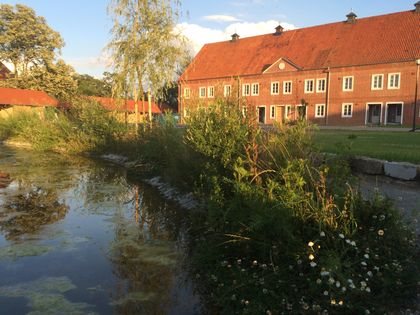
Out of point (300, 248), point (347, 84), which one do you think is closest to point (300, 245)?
point (300, 248)

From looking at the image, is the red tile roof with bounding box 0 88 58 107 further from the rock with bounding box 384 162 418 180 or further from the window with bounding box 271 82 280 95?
the rock with bounding box 384 162 418 180

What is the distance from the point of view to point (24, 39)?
54750 millimetres

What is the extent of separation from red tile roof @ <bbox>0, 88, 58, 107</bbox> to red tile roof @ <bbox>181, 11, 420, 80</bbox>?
17.1 meters

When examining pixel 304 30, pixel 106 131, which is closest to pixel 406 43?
pixel 304 30

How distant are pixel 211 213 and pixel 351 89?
38.8m

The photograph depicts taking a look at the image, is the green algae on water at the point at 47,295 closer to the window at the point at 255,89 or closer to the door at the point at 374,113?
the door at the point at 374,113

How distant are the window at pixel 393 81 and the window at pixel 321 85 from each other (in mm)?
6726

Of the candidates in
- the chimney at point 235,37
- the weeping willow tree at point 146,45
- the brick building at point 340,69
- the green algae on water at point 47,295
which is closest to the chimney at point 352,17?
the brick building at point 340,69

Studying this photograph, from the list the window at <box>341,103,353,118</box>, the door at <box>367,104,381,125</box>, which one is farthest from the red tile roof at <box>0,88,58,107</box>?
the door at <box>367,104,381,125</box>

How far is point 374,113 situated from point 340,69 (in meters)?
5.85

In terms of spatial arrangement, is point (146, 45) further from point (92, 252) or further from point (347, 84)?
point (347, 84)

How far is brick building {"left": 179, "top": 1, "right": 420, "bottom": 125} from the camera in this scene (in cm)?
3822

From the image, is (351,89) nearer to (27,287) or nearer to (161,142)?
(161,142)

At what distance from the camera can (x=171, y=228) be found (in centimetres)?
802
